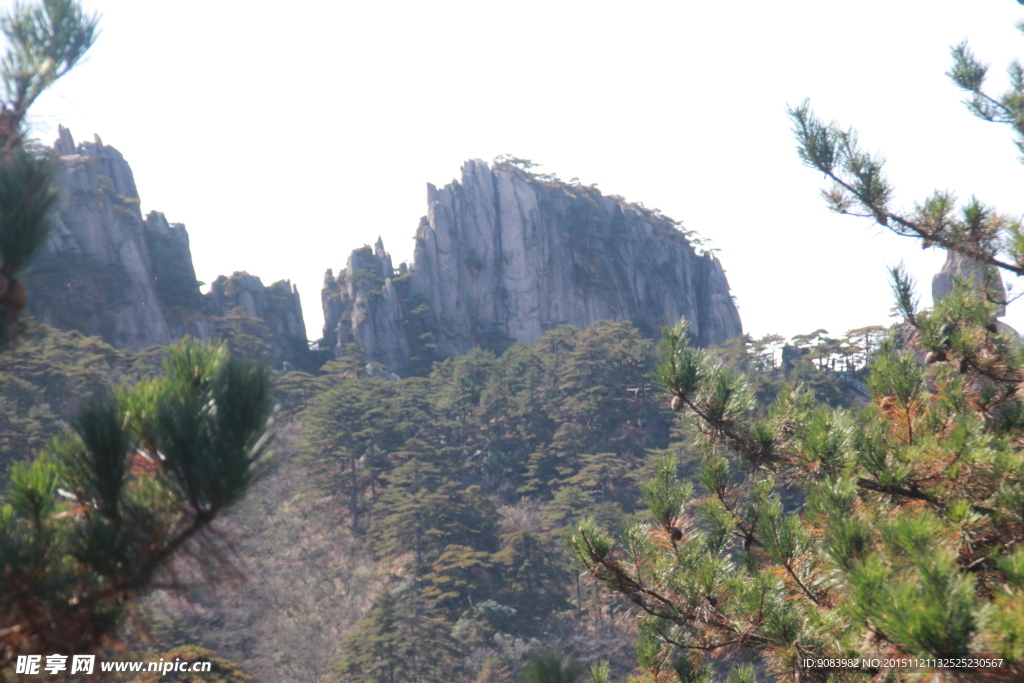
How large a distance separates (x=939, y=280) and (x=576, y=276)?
19.7 metres

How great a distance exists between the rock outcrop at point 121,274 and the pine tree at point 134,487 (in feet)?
74.0

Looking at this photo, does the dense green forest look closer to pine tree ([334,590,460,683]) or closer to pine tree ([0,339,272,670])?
pine tree ([334,590,460,683])

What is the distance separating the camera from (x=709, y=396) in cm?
264

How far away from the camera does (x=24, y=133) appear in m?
1.87

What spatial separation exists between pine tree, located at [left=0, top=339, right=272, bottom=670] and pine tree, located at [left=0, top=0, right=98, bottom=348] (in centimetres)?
49

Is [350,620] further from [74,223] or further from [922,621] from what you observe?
[74,223]

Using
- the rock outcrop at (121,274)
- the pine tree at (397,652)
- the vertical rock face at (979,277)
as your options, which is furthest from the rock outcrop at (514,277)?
the vertical rock face at (979,277)

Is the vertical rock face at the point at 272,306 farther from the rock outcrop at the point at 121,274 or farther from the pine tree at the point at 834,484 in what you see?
the pine tree at the point at 834,484

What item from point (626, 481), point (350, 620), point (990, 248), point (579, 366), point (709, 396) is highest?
point (579, 366)

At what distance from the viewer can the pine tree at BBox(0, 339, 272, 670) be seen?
1347 millimetres

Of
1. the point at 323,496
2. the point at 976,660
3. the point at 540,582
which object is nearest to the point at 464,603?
the point at 540,582

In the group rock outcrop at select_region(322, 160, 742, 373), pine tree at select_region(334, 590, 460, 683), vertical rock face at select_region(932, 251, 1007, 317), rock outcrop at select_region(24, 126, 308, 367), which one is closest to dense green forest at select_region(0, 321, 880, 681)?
pine tree at select_region(334, 590, 460, 683)

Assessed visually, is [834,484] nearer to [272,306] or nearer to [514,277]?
[272,306]

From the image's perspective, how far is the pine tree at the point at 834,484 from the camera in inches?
76.9
